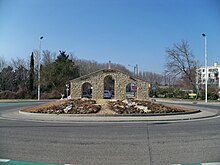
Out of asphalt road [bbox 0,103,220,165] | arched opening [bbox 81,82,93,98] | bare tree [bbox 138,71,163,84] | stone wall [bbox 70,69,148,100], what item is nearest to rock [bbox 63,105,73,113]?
asphalt road [bbox 0,103,220,165]

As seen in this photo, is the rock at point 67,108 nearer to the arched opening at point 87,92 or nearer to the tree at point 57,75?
the arched opening at point 87,92

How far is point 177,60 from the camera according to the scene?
5575 cm

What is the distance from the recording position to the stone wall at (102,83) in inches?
1151

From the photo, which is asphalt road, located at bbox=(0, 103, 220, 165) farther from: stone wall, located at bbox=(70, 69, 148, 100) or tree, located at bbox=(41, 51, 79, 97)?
tree, located at bbox=(41, 51, 79, 97)

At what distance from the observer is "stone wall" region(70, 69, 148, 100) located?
29.2 m

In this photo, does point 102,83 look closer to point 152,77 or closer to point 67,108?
point 67,108

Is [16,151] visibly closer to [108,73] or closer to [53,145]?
[53,145]

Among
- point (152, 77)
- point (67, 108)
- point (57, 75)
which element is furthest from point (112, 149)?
point (152, 77)

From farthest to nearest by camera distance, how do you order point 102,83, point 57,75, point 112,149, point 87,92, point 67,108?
1. point 87,92
2. point 57,75
3. point 102,83
4. point 67,108
5. point 112,149

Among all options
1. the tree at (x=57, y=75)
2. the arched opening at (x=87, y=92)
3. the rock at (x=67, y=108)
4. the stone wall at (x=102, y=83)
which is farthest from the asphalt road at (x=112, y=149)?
the tree at (x=57, y=75)

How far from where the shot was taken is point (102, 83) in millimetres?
29203

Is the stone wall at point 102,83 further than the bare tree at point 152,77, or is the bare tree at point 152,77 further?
the bare tree at point 152,77

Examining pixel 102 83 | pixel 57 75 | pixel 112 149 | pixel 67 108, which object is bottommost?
pixel 112 149

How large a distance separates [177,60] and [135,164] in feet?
175
